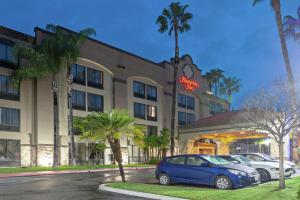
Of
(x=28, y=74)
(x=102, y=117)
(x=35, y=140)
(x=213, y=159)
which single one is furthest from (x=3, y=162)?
(x=213, y=159)

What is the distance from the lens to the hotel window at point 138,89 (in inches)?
2195

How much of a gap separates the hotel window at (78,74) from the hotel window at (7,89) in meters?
7.44

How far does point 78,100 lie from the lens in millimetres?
46781

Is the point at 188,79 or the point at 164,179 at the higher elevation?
the point at 188,79

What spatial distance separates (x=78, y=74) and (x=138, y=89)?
1154cm

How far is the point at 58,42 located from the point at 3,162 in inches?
473

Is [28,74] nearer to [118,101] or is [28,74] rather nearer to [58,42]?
[58,42]

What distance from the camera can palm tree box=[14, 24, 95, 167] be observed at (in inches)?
1506

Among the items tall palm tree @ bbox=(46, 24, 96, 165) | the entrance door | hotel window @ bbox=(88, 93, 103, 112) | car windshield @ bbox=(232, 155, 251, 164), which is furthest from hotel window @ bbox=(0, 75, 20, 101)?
car windshield @ bbox=(232, 155, 251, 164)

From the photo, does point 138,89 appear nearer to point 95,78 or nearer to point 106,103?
point 106,103

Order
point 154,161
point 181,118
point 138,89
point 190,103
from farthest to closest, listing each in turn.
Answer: point 190,103 → point 181,118 → point 138,89 → point 154,161

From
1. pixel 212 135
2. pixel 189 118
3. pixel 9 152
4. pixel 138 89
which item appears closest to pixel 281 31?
pixel 9 152

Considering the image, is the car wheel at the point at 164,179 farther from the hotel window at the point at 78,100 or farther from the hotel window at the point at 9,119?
the hotel window at the point at 78,100

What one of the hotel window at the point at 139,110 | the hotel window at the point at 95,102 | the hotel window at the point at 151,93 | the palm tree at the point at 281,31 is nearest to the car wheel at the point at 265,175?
the palm tree at the point at 281,31
